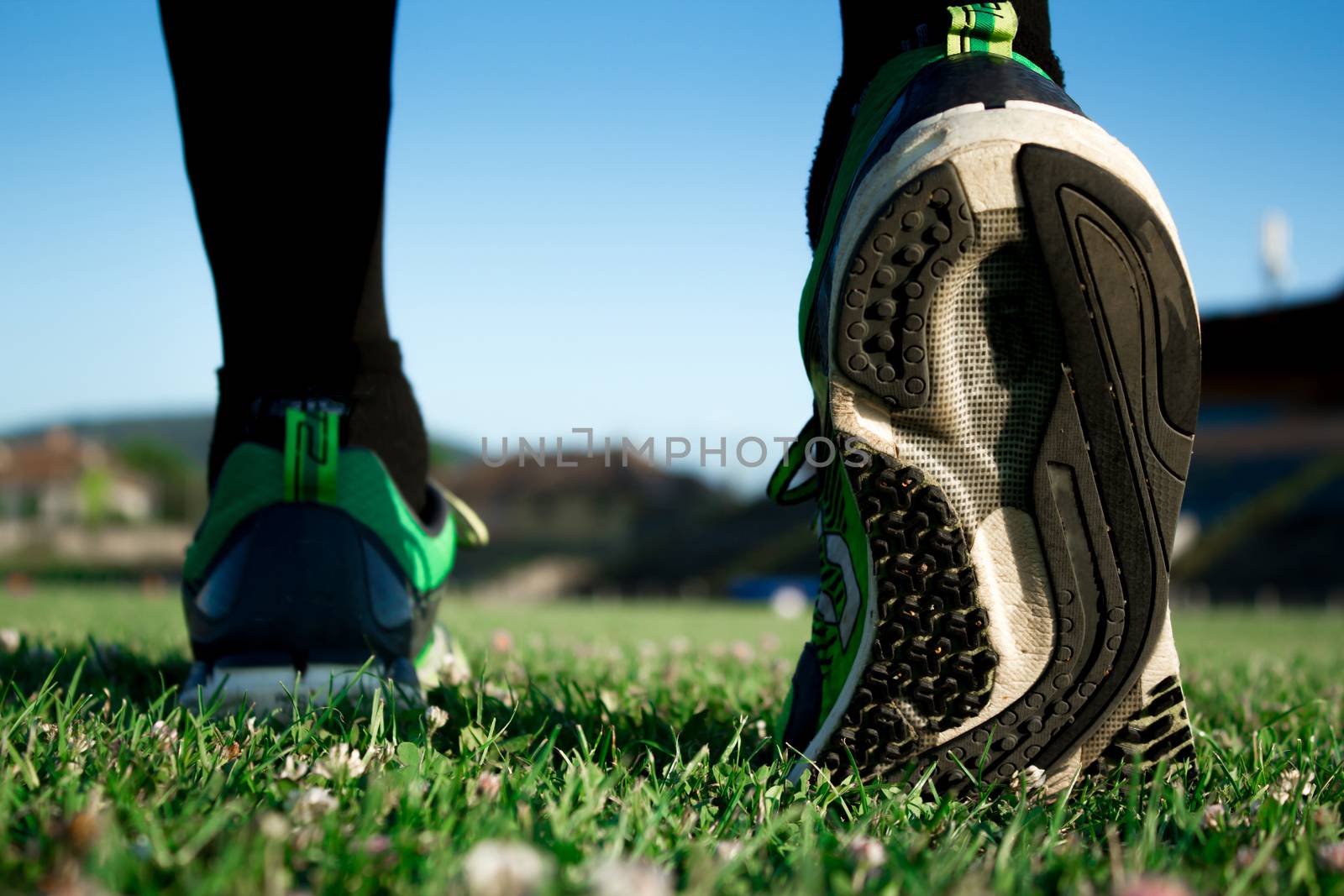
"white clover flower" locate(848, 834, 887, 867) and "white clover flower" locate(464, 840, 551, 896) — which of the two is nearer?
"white clover flower" locate(464, 840, 551, 896)

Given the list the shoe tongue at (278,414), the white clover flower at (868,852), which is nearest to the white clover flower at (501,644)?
the shoe tongue at (278,414)

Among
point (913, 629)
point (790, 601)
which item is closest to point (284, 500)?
point (913, 629)

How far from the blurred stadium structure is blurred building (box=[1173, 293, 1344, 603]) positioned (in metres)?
0.05

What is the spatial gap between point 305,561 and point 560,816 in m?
0.82

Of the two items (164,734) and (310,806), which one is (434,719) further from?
(310,806)

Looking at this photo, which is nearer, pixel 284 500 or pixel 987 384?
pixel 987 384

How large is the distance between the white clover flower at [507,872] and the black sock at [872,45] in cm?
94

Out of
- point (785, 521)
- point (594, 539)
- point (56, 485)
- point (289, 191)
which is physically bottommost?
point (56, 485)

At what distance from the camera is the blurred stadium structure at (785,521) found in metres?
23.5

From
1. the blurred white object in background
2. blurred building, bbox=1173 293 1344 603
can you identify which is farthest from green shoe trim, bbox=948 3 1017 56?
blurred building, bbox=1173 293 1344 603

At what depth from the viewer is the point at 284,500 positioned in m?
1.56

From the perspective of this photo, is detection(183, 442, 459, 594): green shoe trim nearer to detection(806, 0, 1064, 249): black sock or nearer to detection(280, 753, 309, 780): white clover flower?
detection(280, 753, 309, 780): white clover flower

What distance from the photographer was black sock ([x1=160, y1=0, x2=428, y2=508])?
1539 mm

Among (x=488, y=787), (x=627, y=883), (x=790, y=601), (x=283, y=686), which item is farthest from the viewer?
(x=790, y=601)
